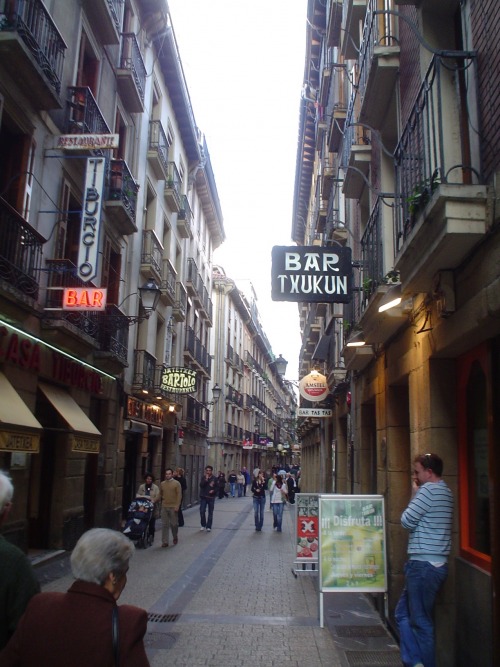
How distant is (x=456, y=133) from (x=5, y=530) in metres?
8.09

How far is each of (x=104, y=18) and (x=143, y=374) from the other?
9.23m

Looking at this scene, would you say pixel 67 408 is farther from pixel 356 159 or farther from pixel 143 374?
pixel 356 159

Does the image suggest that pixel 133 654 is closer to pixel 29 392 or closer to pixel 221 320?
pixel 29 392

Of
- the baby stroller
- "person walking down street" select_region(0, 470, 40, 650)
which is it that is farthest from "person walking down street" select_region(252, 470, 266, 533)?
"person walking down street" select_region(0, 470, 40, 650)

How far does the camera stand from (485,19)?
16.8ft

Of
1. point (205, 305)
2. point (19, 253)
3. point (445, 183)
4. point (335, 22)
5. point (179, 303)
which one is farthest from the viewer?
point (205, 305)

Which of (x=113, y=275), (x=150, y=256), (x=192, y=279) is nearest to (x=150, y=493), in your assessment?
(x=113, y=275)

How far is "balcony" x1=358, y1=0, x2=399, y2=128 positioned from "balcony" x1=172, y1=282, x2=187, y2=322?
1508cm

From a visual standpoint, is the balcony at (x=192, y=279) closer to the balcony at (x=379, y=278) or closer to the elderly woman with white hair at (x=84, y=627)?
the balcony at (x=379, y=278)

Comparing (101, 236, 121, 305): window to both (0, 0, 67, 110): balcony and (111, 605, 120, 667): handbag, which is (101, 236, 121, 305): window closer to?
(0, 0, 67, 110): balcony

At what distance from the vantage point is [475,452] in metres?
6.10

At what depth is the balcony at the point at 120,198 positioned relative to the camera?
1471 cm

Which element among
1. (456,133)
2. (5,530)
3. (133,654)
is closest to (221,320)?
(5,530)

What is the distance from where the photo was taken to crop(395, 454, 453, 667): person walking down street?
5.39 m
